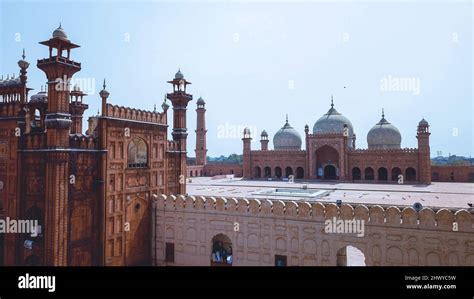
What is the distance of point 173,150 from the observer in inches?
837

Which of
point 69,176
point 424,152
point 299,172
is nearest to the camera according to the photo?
point 69,176

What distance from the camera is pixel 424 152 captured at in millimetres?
38969

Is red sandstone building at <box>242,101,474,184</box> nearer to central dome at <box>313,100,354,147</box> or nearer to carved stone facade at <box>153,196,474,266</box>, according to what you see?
central dome at <box>313,100,354,147</box>

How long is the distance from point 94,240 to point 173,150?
287 inches

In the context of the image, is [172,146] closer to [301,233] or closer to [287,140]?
[301,233]

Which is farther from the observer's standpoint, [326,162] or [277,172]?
[277,172]

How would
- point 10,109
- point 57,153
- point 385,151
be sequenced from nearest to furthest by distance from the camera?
point 57,153 → point 10,109 → point 385,151

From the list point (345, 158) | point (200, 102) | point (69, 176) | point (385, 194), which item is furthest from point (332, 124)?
point (69, 176)

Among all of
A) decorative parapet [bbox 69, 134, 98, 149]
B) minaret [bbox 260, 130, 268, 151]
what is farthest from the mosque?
decorative parapet [bbox 69, 134, 98, 149]

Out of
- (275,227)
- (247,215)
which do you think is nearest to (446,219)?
(275,227)

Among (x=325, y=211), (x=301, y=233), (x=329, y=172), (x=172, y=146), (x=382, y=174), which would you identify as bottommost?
(x=301, y=233)

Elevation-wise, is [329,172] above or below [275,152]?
below

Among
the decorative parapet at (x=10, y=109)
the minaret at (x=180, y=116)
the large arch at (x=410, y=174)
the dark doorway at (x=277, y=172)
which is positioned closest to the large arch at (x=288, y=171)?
the dark doorway at (x=277, y=172)

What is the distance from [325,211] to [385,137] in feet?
112
